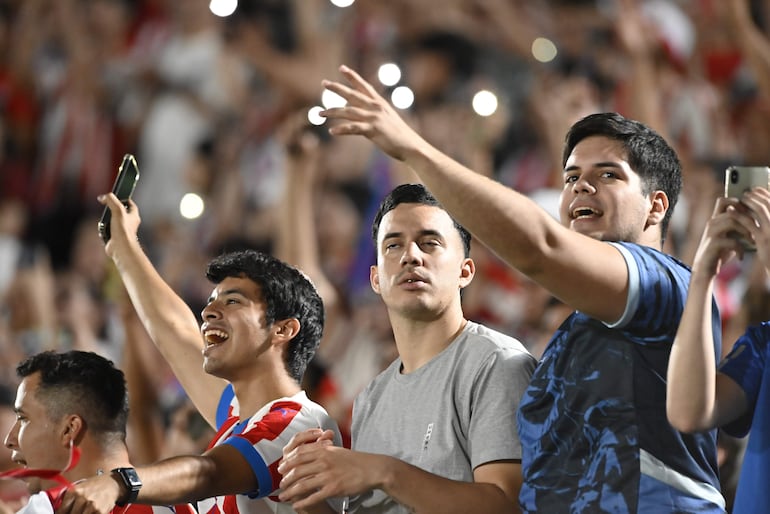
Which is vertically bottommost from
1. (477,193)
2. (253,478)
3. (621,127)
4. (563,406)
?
(253,478)

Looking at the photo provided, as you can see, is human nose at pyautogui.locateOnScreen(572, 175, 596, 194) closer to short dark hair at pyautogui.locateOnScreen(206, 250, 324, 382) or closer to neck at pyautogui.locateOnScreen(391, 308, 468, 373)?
neck at pyautogui.locateOnScreen(391, 308, 468, 373)

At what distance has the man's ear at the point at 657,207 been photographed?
7.97 feet

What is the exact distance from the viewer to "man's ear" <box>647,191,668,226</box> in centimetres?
243

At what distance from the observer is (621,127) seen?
2.45 m

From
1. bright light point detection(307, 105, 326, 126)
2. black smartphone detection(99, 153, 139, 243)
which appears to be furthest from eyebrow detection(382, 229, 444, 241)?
black smartphone detection(99, 153, 139, 243)

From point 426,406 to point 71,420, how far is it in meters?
1.07

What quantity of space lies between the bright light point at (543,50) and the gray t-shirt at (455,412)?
3448 millimetres

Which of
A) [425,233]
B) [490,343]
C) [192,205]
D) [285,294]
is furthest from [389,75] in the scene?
[192,205]

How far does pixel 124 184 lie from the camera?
357cm

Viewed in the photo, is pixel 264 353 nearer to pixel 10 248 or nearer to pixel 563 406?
pixel 563 406

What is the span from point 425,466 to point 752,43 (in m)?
3.13

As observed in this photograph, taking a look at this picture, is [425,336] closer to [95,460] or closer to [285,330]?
[285,330]

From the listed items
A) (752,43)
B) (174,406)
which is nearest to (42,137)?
(174,406)

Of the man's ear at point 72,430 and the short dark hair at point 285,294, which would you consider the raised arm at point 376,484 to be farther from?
the man's ear at point 72,430
